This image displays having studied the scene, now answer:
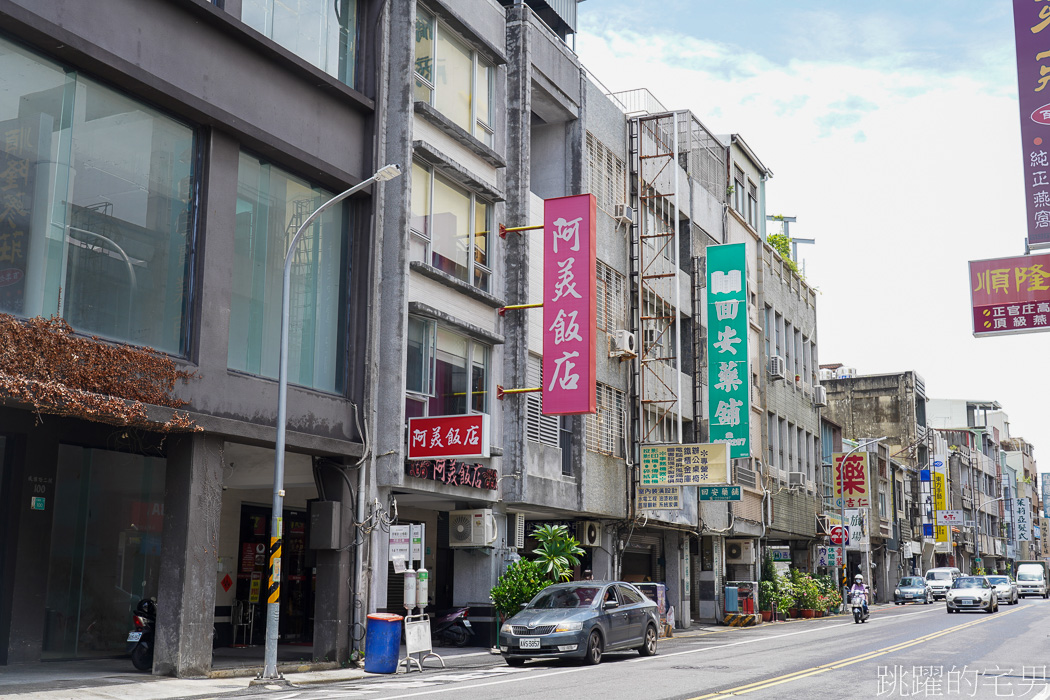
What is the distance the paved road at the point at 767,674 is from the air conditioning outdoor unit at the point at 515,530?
4.40 m

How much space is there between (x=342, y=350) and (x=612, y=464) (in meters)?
11.7

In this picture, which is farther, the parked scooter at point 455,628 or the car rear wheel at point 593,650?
the parked scooter at point 455,628

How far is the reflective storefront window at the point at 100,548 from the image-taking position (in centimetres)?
1825

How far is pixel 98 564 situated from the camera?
62.5 ft

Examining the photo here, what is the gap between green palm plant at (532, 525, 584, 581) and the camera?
24062 millimetres

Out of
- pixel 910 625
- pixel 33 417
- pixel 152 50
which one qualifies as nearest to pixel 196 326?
pixel 33 417

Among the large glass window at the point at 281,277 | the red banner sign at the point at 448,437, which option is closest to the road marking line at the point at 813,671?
the red banner sign at the point at 448,437

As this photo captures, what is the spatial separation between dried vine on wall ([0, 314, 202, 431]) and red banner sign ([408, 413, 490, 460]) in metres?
5.43

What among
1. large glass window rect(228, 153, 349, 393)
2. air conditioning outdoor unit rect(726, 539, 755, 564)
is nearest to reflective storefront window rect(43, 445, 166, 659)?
large glass window rect(228, 153, 349, 393)

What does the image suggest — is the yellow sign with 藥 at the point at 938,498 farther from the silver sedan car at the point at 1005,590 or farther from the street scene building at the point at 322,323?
the street scene building at the point at 322,323

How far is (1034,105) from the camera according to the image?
18312 mm

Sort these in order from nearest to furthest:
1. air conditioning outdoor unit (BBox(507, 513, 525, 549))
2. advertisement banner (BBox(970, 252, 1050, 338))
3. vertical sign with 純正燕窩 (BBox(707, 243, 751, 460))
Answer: advertisement banner (BBox(970, 252, 1050, 338)), air conditioning outdoor unit (BBox(507, 513, 525, 549)), vertical sign with 純正燕窩 (BBox(707, 243, 751, 460))

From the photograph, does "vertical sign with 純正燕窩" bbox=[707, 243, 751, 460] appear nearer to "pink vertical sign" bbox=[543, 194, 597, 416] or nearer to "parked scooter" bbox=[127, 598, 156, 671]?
"pink vertical sign" bbox=[543, 194, 597, 416]

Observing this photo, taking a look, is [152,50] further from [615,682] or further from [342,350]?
[615,682]
